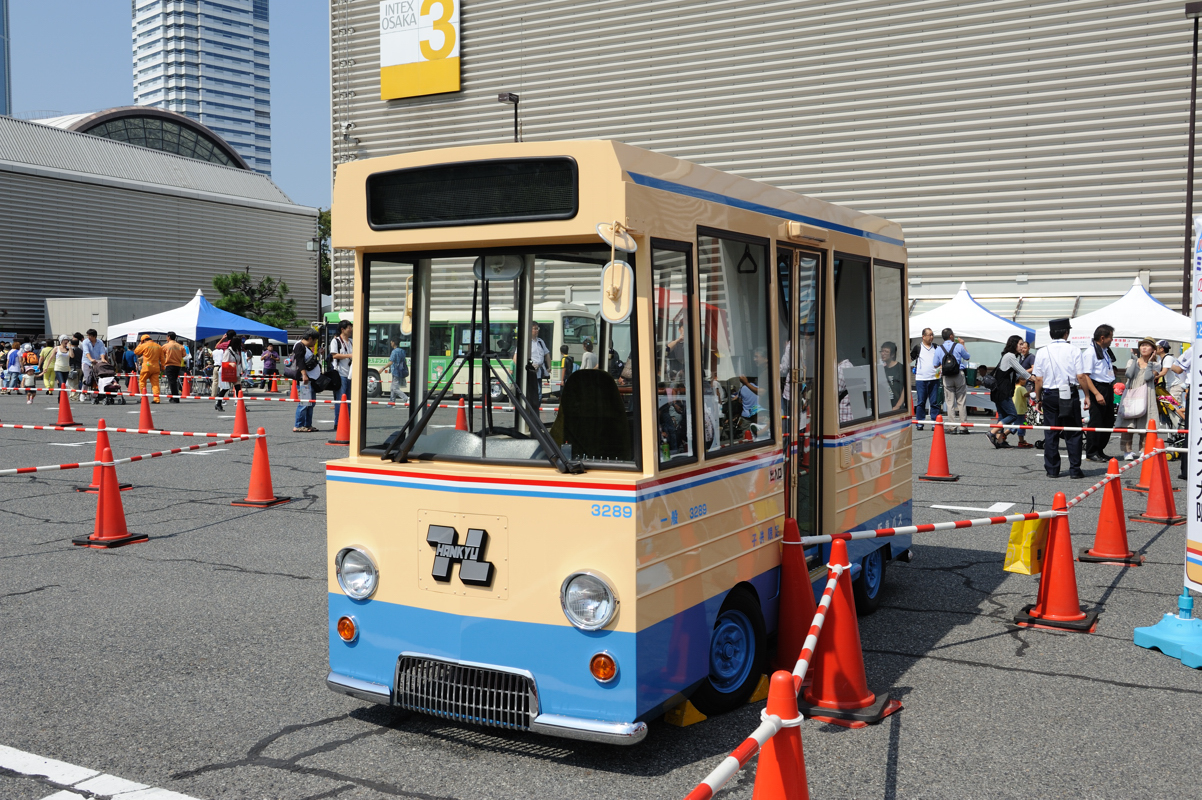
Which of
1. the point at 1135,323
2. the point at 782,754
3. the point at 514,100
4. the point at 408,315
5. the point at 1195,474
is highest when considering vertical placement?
the point at 514,100

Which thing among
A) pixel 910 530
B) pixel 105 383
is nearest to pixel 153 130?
pixel 105 383

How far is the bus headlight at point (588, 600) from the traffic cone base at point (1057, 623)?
3.61 m

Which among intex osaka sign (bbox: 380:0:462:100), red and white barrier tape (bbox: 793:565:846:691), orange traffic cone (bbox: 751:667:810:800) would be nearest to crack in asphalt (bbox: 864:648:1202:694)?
red and white barrier tape (bbox: 793:565:846:691)

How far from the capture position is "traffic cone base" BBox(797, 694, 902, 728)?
462 centimetres

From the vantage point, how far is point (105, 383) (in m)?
26.6

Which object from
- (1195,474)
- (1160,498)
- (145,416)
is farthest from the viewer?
(145,416)

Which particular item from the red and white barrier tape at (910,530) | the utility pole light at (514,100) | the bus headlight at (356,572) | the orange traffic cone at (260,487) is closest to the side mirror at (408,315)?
the bus headlight at (356,572)

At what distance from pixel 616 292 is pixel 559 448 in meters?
0.74

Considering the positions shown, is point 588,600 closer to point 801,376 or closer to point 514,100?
point 801,376

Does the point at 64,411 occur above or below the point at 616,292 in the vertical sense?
below

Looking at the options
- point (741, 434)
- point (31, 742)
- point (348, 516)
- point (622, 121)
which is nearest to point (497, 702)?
point (348, 516)

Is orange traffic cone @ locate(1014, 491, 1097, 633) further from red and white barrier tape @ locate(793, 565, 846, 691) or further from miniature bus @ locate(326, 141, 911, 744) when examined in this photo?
red and white barrier tape @ locate(793, 565, 846, 691)

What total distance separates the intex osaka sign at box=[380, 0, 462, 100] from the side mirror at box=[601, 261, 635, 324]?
35.0 meters

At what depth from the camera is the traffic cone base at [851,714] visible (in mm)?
4621
